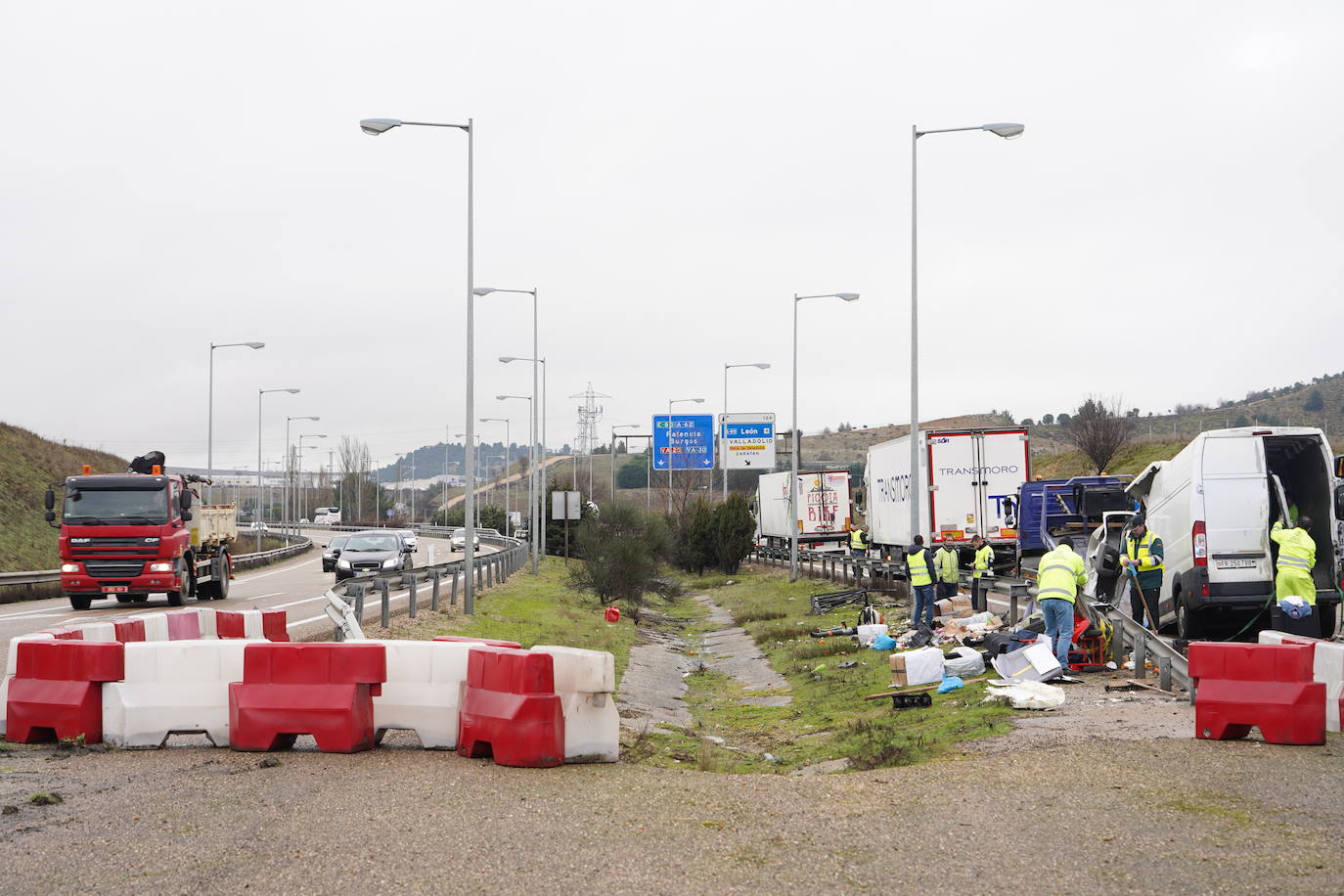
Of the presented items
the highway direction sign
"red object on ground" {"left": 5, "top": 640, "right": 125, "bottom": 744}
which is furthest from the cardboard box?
the highway direction sign

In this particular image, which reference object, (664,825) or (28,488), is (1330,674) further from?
(28,488)

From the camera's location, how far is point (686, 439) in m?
59.4


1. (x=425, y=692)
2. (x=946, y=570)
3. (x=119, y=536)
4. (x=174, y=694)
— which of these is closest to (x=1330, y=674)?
(x=425, y=692)

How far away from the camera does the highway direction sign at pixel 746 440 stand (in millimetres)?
57781

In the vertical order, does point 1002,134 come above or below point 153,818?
above

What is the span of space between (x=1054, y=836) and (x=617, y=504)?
125ft

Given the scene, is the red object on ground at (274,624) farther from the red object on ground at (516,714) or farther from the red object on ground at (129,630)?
the red object on ground at (516,714)

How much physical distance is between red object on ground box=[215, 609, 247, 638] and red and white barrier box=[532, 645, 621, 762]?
17.6 ft

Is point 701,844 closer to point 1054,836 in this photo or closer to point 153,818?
point 1054,836

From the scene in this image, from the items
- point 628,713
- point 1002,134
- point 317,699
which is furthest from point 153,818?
point 1002,134

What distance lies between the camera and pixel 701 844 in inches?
274

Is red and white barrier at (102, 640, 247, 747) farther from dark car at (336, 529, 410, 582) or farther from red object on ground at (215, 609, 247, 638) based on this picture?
dark car at (336, 529, 410, 582)

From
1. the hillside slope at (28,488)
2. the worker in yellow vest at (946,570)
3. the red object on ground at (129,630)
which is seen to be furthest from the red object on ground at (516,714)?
the hillside slope at (28,488)

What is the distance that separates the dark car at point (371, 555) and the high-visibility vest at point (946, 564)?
16.0 metres
